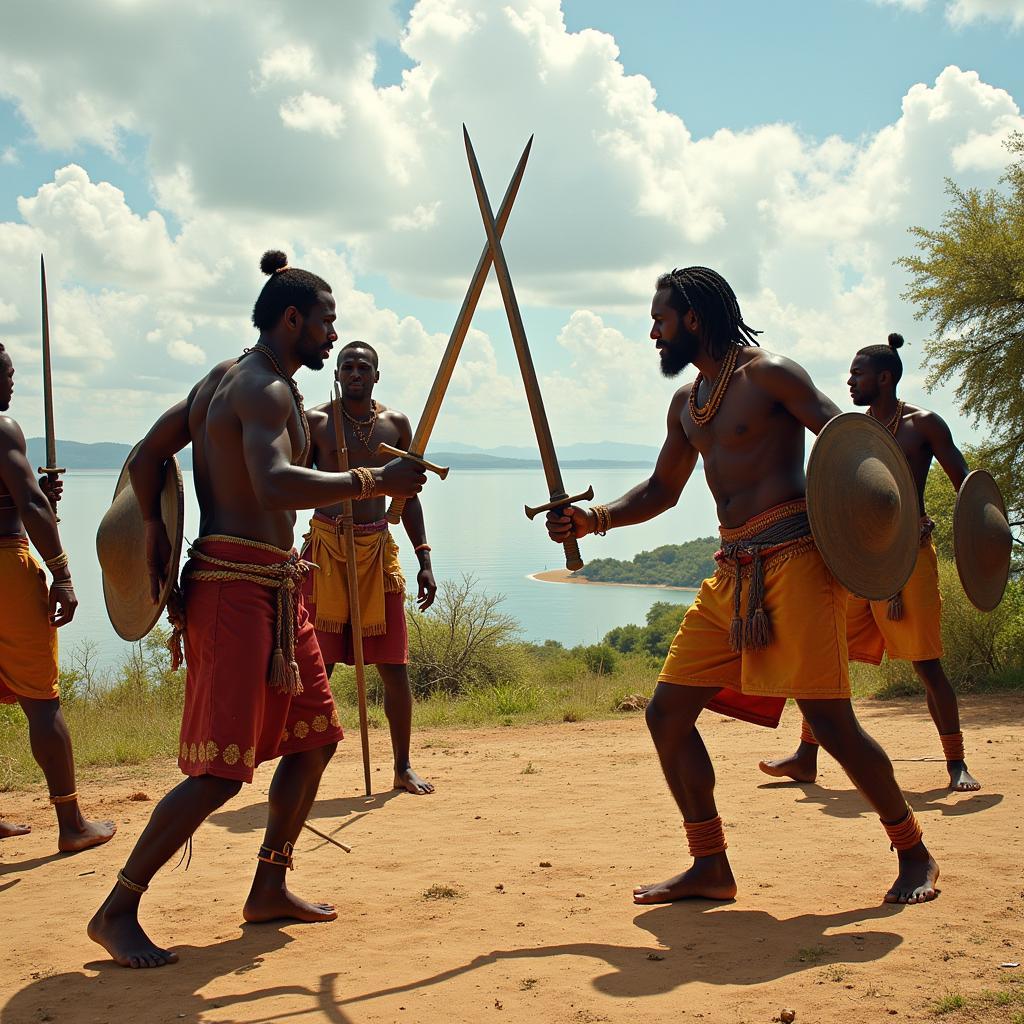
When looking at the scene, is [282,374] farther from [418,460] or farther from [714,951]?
[714,951]

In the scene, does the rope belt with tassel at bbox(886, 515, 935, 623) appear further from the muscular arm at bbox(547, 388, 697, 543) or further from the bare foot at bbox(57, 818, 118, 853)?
the bare foot at bbox(57, 818, 118, 853)

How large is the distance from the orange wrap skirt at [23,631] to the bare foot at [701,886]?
2.82 meters

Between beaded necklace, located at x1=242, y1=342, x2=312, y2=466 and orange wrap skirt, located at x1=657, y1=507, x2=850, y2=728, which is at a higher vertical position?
beaded necklace, located at x1=242, y1=342, x2=312, y2=466

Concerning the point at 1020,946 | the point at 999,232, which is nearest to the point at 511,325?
the point at 1020,946

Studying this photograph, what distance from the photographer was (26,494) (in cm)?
510

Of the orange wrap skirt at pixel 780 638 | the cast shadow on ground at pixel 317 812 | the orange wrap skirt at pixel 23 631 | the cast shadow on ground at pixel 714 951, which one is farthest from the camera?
the cast shadow on ground at pixel 317 812

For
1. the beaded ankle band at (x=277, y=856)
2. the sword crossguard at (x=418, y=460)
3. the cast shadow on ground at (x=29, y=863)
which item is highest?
the sword crossguard at (x=418, y=460)

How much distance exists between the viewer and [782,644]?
165 inches

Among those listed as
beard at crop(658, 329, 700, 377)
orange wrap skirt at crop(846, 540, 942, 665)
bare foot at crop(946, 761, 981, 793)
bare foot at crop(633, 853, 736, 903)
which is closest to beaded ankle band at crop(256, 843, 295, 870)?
bare foot at crop(633, 853, 736, 903)

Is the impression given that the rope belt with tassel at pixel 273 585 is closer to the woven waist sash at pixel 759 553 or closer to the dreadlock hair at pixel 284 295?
the dreadlock hair at pixel 284 295

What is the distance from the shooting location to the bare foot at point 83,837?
5285 mm

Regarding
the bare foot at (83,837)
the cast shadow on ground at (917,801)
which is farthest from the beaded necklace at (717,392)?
the bare foot at (83,837)

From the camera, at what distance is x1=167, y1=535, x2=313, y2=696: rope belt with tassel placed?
3951 mm

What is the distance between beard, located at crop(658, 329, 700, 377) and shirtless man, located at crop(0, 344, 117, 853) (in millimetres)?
2775
